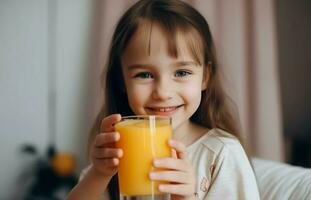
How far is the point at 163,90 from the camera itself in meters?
1.03

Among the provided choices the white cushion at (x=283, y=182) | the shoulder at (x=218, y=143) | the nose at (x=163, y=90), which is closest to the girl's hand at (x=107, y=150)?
the nose at (x=163, y=90)

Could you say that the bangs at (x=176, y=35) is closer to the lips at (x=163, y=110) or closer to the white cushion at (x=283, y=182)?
the lips at (x=163, y=110)

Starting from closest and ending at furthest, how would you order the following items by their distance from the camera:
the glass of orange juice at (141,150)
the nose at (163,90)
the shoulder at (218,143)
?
the glass of orange juice at (141,150) → the nose at (163,90) → the shoulder at (218,143)

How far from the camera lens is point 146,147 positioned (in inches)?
32.1

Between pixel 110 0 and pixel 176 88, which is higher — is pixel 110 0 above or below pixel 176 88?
above

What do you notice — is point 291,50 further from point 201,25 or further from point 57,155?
point 201,25

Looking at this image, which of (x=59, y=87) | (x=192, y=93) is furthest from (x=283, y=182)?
(x=59, y=87)

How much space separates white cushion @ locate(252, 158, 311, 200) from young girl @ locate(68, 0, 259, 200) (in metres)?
0.26

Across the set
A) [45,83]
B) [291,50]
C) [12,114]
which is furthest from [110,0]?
[291,50]

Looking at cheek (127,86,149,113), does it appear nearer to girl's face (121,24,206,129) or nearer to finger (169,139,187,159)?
girl's face (121,24,206,129)

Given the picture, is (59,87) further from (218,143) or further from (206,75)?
(218,143)

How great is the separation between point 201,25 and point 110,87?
11.6 inches

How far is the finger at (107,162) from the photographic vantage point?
864mm

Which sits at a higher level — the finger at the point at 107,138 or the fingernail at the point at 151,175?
the finger at the point at 107,138
